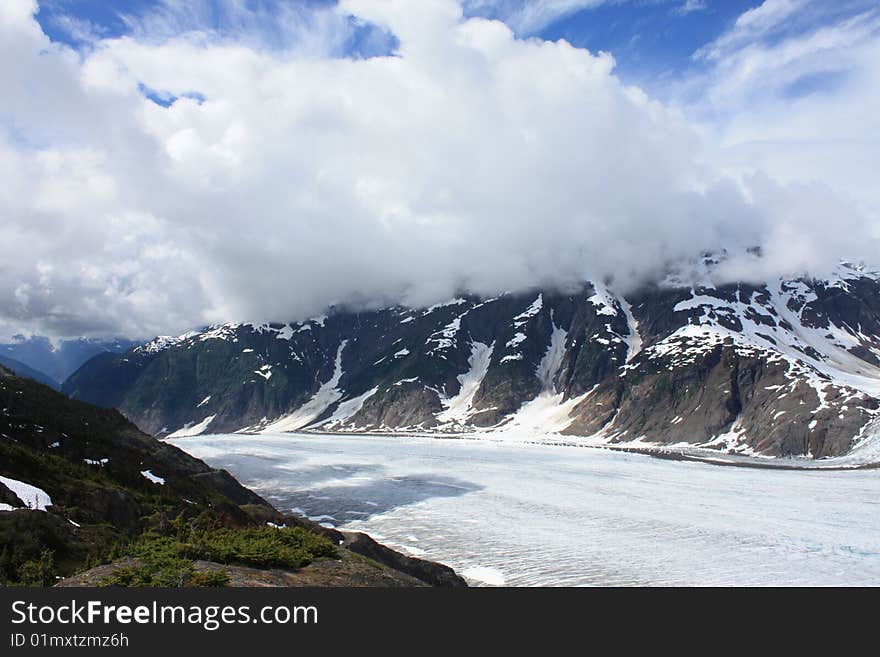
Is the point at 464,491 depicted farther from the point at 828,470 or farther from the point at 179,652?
the point at 828,470

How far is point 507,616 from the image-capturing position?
1219 cm

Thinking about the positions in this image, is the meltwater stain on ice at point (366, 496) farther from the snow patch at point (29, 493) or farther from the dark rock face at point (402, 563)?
the snow patch at point (29, 493)

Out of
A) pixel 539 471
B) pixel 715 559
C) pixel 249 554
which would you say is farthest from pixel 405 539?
pixel 539 471

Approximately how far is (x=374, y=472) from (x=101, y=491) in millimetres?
93804

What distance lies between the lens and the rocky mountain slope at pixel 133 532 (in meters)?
15.0

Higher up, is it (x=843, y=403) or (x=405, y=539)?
(x=843, y=403)

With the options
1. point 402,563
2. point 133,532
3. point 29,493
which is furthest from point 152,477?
point 402,563

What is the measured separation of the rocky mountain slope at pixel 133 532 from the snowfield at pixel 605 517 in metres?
14.0

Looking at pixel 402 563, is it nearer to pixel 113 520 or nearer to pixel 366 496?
pixel 113 520

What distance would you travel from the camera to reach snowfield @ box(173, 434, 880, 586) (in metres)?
42.6

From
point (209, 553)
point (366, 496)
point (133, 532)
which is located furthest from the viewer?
point (366, 496)

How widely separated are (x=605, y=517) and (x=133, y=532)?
176ft

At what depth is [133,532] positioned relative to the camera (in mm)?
22719

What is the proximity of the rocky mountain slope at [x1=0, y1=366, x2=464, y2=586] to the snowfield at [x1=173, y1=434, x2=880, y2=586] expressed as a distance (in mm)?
14049
